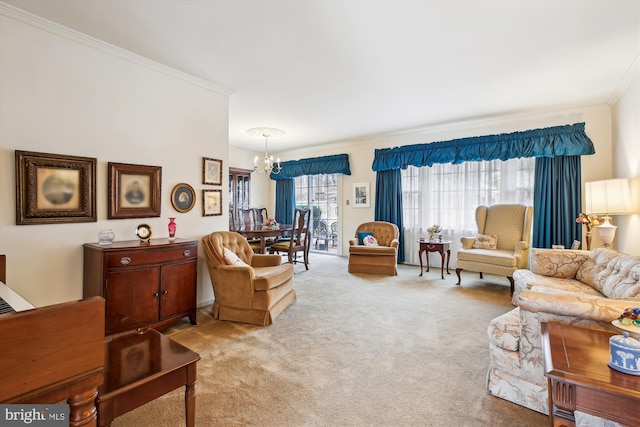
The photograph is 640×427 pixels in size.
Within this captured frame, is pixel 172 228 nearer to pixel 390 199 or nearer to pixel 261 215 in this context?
pixel 390 199

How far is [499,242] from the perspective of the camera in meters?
4.70

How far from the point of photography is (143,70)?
3.04 meters

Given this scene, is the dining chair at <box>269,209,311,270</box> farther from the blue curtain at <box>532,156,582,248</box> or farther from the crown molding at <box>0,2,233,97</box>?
the blue curtain at <box>532,156,582,248</box>

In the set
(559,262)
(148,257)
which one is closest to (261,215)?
(148,257)

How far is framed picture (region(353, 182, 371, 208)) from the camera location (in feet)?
21.9

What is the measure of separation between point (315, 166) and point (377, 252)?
9.64 ft

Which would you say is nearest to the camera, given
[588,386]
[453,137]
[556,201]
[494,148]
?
[588,386]

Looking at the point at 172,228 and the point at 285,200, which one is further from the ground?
the point at 285,200

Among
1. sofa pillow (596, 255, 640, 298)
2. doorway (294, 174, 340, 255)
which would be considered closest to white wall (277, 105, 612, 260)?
doorway (294, 174, 340, 255)

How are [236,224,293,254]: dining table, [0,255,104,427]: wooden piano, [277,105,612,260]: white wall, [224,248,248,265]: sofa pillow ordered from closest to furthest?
[0,255,104,427]: wooden piano < [224,248,248,265]: sofa pillow < [277,105,612,260]: white wall < [236,224,293,254]: dining table

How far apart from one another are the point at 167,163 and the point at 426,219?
15.3 feet

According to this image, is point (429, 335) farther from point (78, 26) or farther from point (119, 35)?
point (78, 26)

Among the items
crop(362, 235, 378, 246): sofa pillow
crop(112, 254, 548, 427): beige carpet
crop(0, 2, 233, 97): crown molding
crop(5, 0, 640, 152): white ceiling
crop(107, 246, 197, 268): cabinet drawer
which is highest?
crop(5, 0, 640, 152): white ceiling

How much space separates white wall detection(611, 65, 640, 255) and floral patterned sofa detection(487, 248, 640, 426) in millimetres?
1081
